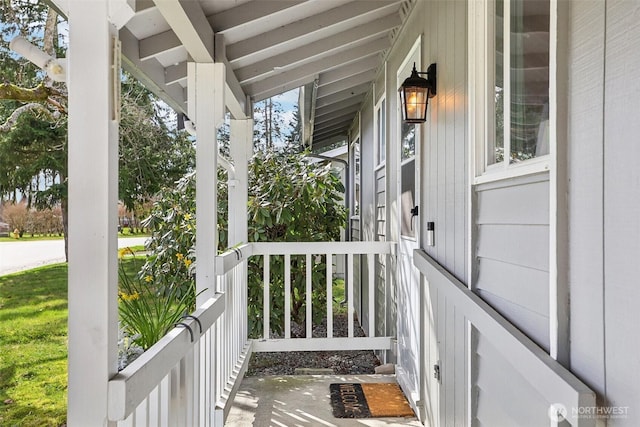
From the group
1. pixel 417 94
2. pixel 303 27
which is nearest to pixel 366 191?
pixel 303 27

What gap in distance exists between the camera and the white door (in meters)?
3.21

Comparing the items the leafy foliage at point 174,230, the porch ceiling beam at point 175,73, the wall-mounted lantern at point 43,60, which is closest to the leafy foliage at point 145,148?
the leafy foliage at point 174,230

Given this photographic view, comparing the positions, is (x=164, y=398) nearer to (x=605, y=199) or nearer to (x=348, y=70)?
(x=605, y=199)

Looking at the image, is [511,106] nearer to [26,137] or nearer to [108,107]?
[108,107]

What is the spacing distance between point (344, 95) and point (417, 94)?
129 inches

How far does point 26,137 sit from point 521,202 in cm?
194

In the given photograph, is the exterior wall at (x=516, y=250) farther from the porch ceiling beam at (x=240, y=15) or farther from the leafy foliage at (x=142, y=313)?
the porch ceiling beam at (x=240, y=15)

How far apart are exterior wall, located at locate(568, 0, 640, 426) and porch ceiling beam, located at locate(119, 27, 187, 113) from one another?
2.17 meters

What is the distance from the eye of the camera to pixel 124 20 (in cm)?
130

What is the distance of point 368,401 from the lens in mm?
3375

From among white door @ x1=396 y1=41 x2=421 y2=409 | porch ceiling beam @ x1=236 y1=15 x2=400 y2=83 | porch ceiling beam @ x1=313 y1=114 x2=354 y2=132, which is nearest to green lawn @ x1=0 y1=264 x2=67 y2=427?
white door @ x1=396 y1=41 x2=421 y2=409

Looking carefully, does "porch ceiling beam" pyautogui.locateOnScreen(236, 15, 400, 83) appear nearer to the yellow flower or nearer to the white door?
the white door

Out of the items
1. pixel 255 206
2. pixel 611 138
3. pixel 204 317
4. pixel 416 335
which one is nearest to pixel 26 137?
pixel 204 317

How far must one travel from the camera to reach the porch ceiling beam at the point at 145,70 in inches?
99.7
